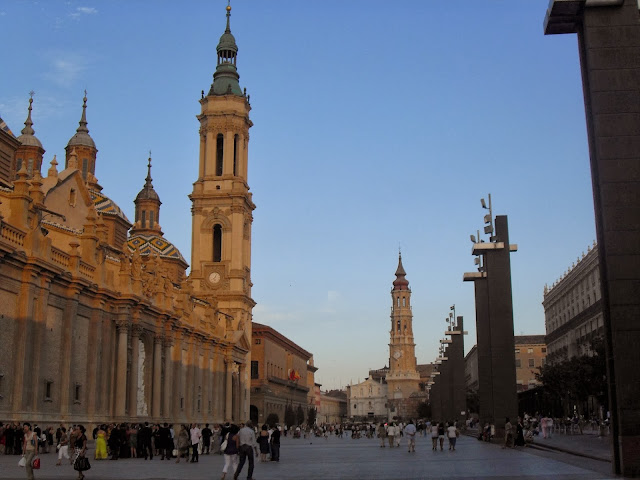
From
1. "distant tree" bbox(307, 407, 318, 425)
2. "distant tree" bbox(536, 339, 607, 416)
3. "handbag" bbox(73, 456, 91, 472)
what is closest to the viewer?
"handbag" bbox(73, 456, 91, 472)

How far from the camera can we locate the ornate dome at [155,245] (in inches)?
2852

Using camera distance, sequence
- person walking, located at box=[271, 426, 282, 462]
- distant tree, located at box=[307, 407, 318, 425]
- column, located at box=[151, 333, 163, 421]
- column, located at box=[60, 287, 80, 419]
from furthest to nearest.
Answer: distant tree, located at box=[307, 407, 318, 425] → column, located at box=[151, 333, 163, 421] → column, located at box=[60, 287, 80, 419] → person walking, located at box=[271, 426, 282, 462]

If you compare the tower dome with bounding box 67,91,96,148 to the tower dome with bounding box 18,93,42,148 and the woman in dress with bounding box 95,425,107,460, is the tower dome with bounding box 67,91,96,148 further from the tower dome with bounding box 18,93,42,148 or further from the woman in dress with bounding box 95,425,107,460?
the woman in dress with bounding box 95,425,107,460

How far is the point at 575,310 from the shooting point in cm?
7438

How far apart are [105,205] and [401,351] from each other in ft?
459

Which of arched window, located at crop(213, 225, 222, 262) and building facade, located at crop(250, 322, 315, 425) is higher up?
arched window, located at crop(213, 225, 222, 262)

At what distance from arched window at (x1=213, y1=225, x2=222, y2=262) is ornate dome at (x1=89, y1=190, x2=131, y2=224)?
22.2m

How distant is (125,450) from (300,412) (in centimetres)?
9698

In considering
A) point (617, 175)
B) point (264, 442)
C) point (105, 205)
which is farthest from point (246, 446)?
point (105, 205)

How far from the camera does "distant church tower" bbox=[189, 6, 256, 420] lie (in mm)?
79438

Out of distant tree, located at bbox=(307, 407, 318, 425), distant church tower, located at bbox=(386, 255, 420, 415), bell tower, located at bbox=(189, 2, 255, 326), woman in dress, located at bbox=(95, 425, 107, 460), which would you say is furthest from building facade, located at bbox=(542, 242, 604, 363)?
distant church tower, located at bbox=(386, 255, 420, 415)

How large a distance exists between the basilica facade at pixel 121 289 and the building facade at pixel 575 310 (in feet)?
97.6

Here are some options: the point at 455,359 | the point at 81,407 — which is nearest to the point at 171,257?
the point at 455,359

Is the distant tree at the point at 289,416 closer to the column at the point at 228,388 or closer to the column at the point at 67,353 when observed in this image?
the column at the point at 228,388
